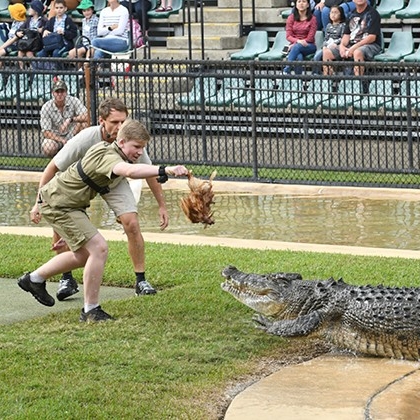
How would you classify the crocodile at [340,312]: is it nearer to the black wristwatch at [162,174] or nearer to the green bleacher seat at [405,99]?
the black wristwatch at [162,174]

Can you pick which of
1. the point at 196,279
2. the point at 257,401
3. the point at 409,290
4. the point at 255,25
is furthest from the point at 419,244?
the point at 255,25

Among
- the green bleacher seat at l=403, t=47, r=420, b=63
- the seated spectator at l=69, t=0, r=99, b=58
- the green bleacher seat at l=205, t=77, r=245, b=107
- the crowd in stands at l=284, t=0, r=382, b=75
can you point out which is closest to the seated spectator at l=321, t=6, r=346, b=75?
the crowd in stands at l=284, t=0, r=382, b=75

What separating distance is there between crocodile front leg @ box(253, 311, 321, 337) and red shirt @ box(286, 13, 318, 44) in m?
11.3

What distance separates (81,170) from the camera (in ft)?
28.2

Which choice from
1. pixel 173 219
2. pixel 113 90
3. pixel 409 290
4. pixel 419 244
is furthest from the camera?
pixel 113 90

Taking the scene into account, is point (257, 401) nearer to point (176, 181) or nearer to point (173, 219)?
point (173, 219)

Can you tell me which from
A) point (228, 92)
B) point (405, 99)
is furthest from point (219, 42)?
point (405, 99)

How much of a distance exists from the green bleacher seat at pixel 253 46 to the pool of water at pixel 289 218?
19.0ft

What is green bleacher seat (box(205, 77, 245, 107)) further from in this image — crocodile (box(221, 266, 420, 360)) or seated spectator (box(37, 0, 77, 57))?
crocodile (box(221, 266, 420, 360))

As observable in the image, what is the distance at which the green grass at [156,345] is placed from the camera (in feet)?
22.8

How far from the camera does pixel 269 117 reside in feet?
52.2

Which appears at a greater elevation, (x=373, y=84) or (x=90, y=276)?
(x=373, y=84)

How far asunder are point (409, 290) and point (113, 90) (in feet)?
30.7

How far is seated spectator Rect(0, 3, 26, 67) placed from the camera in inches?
869
